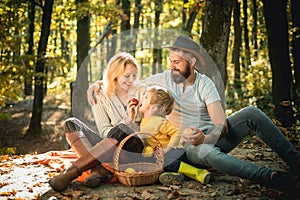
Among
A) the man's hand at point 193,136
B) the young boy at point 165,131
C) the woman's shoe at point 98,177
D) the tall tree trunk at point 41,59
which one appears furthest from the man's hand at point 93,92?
the tall tree trunk at point 41,59

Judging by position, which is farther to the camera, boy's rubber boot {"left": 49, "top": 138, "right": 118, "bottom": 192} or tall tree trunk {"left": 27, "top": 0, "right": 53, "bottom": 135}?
tall tree trunk {"left": 27, "top": 0, "right": 53, "bottom": 135}

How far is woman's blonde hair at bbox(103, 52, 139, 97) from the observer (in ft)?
13.1

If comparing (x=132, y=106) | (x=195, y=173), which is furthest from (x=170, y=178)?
(x=132, y=106)

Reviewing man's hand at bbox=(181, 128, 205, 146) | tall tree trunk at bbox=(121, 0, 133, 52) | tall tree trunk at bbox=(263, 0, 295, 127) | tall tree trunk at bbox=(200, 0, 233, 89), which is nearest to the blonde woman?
man's hand at bbox=(181, 128, 205, 146)

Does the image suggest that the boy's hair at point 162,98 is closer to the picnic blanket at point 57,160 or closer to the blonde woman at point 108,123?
the blonde woman at point 108,123

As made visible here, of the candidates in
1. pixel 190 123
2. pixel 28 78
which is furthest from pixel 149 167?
pixel 28 78

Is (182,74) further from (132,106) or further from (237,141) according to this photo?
(237,141)

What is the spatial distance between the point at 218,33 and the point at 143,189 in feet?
10.2

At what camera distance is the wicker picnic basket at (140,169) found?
11.6 ft

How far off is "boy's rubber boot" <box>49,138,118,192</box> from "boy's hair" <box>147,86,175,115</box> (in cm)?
55

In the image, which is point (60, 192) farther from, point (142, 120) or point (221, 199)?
point (221, 199)

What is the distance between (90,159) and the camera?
3594 mm

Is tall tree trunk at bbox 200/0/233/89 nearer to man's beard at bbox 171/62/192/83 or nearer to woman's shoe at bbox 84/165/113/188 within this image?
man's beard at bbox 171/62/192/83

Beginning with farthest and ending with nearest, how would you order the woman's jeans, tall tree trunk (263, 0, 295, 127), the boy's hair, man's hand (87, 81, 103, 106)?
1. tall tree trunk (263, 0, 295, 127)
2. man's hand (87, 81, 103, 106)
3. the boy's hair
4. the woman's jeans
